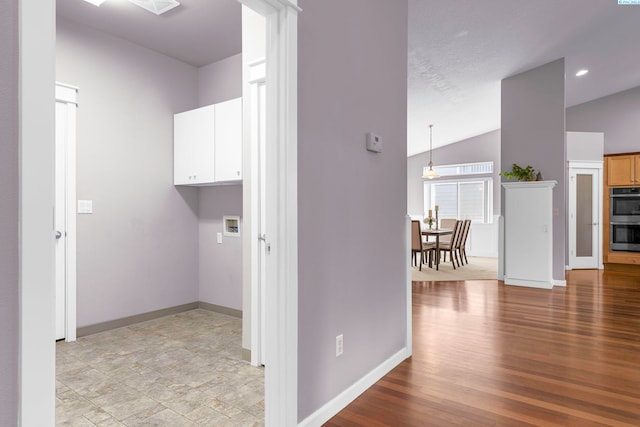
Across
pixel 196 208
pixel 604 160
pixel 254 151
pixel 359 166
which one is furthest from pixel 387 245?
pixel 604 160

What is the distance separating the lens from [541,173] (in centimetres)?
590

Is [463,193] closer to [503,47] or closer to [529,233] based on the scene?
[529,233]

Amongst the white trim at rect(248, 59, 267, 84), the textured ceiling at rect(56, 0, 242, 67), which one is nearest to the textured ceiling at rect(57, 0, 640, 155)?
the textured ceiling at rect(56, 0, 242, 67)

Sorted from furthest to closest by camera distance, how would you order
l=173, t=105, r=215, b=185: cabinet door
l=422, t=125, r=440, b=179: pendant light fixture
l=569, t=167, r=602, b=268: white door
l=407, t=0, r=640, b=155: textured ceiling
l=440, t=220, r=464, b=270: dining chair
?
l=422, t=125, r=440, b=179: pendant light fixture, l=569, t=167, r=602, b=268: white door, l=440, t=220, r=464, b=270: dining chair, l=407, t=0, r=640, b=155: textured ceiling, l=173, t=105, r=215, b=185: cabinet door

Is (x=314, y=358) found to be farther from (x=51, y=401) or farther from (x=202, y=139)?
(x=202, y=139)

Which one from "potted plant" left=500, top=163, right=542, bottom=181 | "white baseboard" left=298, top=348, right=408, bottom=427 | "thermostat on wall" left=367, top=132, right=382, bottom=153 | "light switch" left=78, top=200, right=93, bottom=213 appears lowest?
"white baseboard" left=298, top=348, right=408, bottom=427

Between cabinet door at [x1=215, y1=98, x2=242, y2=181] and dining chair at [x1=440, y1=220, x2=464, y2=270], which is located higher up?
cabinet door at [x1=215, y1=98, x2=242, y2=181]

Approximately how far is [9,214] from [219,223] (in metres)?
3.29

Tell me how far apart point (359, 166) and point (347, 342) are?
3.54 feet

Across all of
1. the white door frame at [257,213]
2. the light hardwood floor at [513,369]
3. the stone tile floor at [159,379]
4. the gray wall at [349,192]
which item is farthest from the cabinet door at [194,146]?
the light hardwood floor at [513,369]

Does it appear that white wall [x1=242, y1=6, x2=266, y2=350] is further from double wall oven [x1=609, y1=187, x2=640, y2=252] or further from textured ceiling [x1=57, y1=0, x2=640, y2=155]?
double wall oven [x1=609, y1=187, x2=640, y2=252]

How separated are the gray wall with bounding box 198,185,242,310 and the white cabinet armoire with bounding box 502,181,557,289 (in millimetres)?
4384

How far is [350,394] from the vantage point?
2.21 metres

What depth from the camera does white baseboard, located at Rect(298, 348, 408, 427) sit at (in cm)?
194
